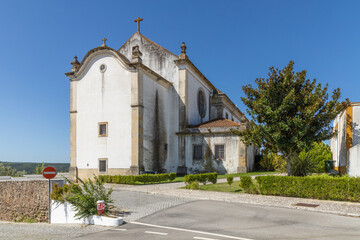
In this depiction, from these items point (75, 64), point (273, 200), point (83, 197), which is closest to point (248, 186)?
point (273, 200)

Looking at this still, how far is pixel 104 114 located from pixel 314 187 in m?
19.2

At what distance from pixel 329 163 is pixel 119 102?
1805 cm

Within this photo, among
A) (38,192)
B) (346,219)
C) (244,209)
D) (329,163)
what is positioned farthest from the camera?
(329,163)

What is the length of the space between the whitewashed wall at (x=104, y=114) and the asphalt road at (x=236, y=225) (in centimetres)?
1494

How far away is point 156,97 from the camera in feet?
98.2

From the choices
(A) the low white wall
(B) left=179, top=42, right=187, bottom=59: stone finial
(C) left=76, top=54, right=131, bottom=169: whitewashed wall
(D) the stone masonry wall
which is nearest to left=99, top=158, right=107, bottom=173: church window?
(C) left=76, top=54, right=131, bottom=169: whitewashed wall

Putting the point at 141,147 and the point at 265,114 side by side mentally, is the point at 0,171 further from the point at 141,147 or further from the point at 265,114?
the point at 265,114

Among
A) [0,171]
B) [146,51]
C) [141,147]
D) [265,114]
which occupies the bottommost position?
[0,171]

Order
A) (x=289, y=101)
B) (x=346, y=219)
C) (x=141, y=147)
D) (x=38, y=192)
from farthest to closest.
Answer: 1. (x=141, y=147)
2. (x=289, y=101)
3. (x=38, y=192)
4. (x=346, y=219)

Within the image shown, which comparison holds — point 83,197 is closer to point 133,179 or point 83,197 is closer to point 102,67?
point 133,179

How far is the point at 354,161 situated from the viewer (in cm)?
1599

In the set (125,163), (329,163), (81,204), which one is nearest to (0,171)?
(125,163)

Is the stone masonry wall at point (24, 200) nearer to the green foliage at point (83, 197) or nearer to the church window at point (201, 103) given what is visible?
the green foliage at point (83, 197)

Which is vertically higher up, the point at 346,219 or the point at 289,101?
the point at 289,101
